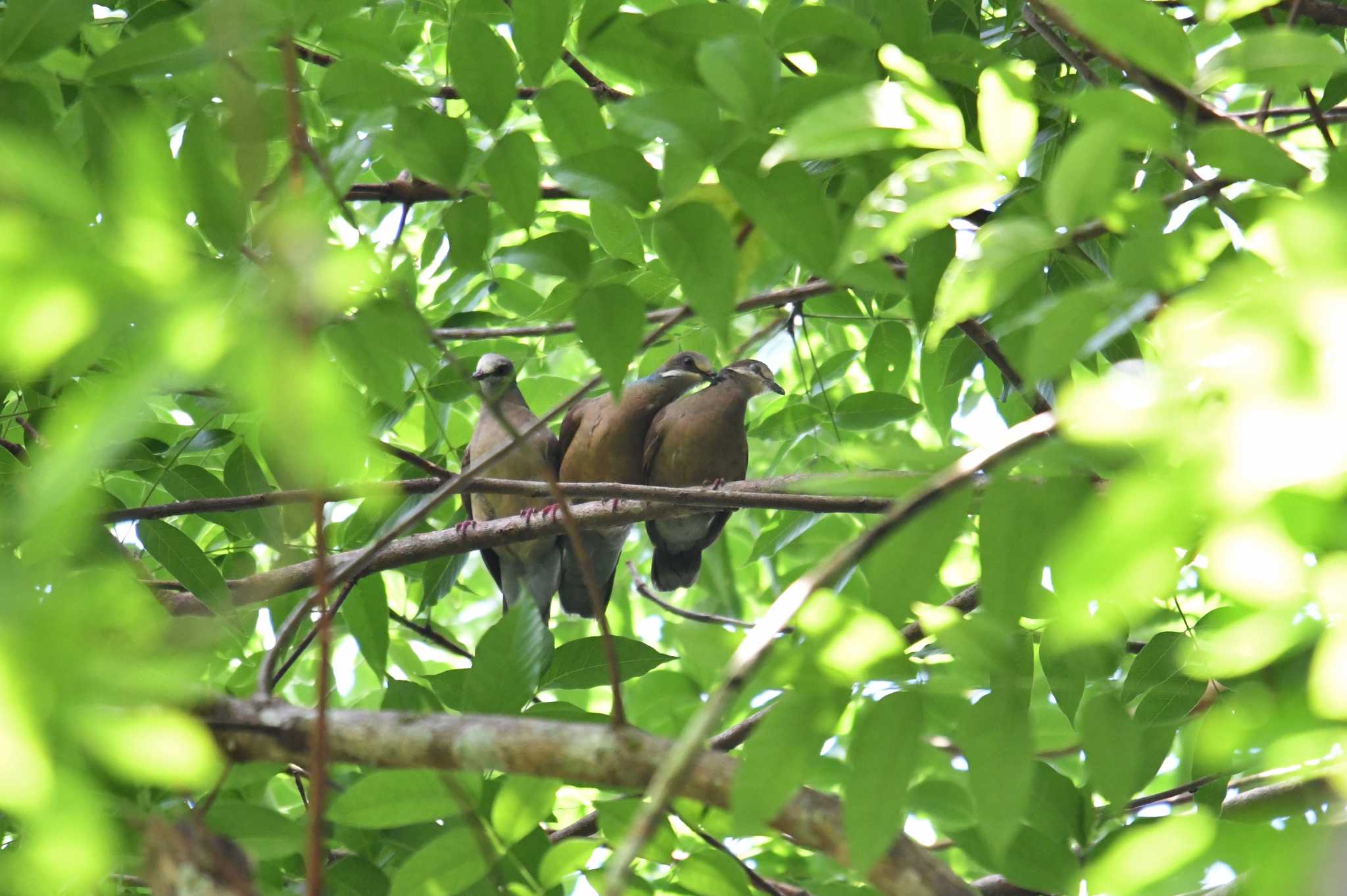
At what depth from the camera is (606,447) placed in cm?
620

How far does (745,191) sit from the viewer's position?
5.93ft

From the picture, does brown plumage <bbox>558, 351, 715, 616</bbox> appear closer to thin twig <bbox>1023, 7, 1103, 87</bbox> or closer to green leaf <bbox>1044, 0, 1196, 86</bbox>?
thin twig <bbox>1023, 7, 1103, 87</bbox>

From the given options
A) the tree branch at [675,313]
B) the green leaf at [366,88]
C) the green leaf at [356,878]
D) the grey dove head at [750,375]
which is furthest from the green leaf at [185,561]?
the grey dove head at [750,375]

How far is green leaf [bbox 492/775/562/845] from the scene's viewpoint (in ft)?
5.81

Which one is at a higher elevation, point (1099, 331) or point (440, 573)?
point (1099, 331)

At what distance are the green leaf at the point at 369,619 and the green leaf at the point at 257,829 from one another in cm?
106

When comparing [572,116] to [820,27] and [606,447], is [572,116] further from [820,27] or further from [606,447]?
[606,447]

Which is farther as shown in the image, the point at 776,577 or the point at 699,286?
the point at 776,577

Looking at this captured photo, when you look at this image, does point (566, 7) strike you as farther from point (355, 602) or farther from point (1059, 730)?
point (1059, 730)

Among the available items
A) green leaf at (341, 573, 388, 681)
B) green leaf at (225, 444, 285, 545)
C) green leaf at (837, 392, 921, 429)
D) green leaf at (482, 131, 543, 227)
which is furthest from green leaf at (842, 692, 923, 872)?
green leaf at (225, 444, 285, 545)

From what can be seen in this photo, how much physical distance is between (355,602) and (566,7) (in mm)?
1600

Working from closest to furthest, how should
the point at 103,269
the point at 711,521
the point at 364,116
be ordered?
the point at 103,269, the point at 364,116, the point at 711,521

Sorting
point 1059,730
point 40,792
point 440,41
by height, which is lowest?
point 1059,730

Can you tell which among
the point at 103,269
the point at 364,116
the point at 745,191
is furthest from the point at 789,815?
the point at 364,116
